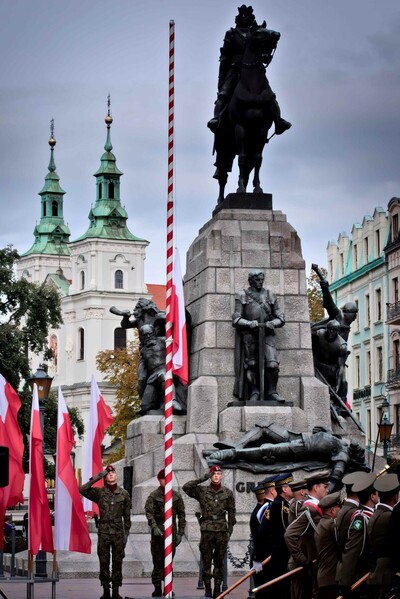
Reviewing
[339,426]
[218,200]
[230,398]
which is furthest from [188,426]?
[218,200]

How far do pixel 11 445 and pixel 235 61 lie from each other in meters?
9.03

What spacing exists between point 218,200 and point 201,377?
156 inches

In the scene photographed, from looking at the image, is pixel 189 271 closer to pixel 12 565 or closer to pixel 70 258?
pixel 12 565

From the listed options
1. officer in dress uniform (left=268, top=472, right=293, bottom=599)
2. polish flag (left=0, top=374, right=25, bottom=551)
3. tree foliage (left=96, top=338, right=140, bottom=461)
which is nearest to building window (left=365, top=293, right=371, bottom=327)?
tree foliage (left=96, top=338, right=140, bottom=461)

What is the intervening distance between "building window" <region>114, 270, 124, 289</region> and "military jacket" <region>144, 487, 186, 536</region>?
412 feet

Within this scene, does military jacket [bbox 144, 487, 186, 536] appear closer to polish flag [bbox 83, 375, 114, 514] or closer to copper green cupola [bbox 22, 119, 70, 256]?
polish flag [bbox 83, 375, 114, 514]

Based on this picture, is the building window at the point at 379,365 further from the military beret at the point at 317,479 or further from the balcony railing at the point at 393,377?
the military beret at the point at 317,479

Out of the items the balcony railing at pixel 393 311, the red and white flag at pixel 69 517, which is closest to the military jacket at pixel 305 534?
the red and white flag at pixel 69 517

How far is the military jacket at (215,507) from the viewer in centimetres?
2223

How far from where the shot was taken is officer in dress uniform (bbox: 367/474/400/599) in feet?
44.4

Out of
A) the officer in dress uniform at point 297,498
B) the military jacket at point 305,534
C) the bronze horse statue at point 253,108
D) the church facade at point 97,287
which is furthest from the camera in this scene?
the church facade at point 97,287

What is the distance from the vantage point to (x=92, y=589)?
2400cm

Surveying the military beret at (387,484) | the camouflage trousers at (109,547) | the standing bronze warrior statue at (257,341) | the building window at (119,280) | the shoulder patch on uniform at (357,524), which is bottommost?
the camouflage trousers at (109,547)

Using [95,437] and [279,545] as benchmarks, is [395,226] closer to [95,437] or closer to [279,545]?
[95,437]
